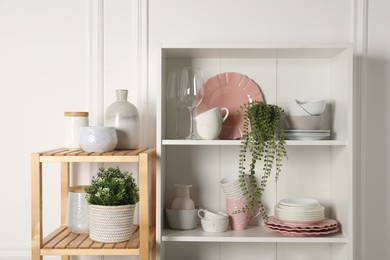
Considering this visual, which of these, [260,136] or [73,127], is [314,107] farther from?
[73,127]

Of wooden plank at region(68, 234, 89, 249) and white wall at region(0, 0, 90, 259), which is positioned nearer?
wooden plank at region(68, 234, 89, 249)

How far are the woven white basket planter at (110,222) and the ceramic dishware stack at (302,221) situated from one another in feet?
1.95

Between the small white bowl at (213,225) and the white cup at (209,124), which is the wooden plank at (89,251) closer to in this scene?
the small white bowl at (213,225)

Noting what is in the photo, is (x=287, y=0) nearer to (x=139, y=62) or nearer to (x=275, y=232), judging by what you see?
(x=139, y=62)

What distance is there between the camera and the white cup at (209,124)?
2080 mm

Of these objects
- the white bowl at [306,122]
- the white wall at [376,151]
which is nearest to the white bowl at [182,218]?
the white bowl at [306,122]

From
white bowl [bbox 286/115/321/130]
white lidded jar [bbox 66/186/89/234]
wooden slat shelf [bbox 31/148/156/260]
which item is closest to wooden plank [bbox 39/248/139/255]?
wooden slat shelf [bbox 31/148/156/260]

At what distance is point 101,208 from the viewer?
1917 mm

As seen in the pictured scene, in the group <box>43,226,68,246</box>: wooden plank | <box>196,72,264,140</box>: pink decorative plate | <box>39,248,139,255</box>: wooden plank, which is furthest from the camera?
<box>196,72,264,140</box>: pink decorative plate

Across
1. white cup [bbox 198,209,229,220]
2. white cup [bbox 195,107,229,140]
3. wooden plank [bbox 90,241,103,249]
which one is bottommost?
wooden plank [bbox 90,241,103,249]

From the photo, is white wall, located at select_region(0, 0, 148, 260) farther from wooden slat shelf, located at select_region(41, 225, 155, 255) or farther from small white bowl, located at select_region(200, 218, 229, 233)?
small white bowl, located at select_region(200, 218, 229, 233)

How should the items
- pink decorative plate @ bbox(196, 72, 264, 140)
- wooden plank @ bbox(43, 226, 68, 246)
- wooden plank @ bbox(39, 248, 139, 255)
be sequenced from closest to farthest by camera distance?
wooden plank @ bbox(39, 248, 139, 255) → wooden plank @ bbox(43, 226, 68, 246) → pink decorative plate @ bbox(196, 72, 264, 140)

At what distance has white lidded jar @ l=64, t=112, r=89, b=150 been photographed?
2.14 metres

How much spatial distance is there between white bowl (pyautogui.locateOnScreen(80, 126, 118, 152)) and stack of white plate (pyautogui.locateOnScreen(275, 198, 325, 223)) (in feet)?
2.42
